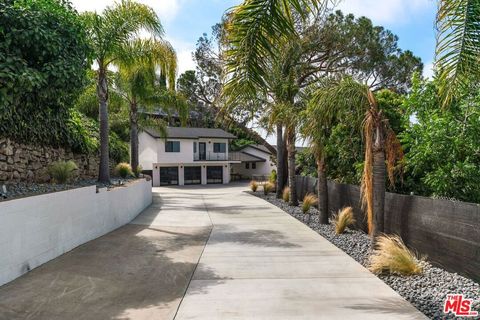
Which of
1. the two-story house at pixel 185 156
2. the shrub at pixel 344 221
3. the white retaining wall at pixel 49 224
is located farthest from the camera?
the two-story house at pixel 185 156

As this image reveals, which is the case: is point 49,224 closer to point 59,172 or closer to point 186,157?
point 59,172

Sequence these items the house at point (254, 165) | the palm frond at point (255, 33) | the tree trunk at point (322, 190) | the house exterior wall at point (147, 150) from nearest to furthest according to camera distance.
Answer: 1. the palm frond at point (255, 33)
2. the tree trunk at point (322, 190)
3. the house exterior wall at point (147, 150)
4. the house at point (254, 165)

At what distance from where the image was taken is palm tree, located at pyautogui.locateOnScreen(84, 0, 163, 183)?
12672mm

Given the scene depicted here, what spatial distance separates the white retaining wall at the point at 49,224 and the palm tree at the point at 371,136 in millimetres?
6431

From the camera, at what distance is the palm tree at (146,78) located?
1447 centimetres

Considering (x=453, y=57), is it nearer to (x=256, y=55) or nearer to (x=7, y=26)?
(x=256, y=55)

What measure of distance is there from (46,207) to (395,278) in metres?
6.79

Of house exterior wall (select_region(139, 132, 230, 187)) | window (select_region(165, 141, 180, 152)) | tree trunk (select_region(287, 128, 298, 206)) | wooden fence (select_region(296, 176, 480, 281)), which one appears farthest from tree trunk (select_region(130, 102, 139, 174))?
window (select_region(165, 141, 180, 152))

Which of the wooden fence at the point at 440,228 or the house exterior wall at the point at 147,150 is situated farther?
the house exterior wall at the point at 147,150

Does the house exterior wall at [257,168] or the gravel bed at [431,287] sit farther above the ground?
the house exterior wall at [257,168]

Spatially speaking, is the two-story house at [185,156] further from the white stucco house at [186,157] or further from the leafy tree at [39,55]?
the leafy tree at [39,55]

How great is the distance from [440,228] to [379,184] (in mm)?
1551

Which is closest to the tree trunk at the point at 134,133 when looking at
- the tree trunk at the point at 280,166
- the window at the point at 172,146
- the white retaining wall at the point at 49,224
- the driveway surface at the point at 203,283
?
the tree trunk at the point at 280,166

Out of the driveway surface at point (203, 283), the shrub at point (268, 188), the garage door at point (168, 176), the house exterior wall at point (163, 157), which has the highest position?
the house exterior wall at point (163, 157)
